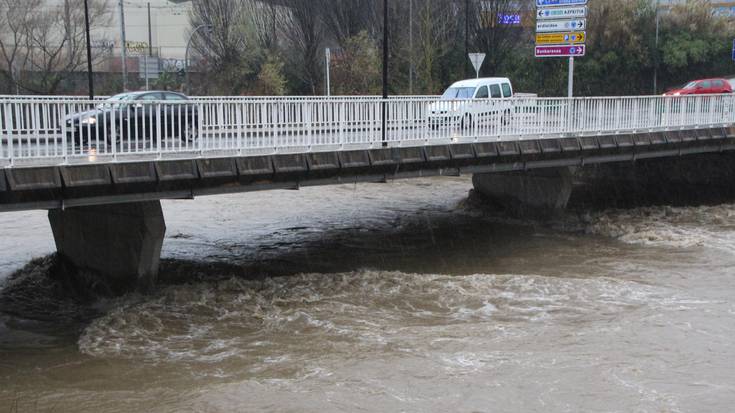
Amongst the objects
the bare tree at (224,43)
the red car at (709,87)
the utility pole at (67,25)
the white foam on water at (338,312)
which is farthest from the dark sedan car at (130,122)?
the bare tree at (224,43)

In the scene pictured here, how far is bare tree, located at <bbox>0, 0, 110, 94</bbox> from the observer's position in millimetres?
42625

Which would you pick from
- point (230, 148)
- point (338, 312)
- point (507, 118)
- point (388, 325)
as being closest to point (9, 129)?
point (230, 148)

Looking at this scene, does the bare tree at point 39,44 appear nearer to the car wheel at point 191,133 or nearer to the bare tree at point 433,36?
the bare tree at point 433,36

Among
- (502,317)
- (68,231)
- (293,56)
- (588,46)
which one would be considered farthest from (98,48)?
(502,317)

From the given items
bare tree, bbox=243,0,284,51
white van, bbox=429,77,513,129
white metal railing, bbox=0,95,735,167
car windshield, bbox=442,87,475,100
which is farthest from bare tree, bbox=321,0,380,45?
white van, bbox=429,77,513,129

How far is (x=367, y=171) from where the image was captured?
15594mm

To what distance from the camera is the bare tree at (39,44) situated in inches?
1678

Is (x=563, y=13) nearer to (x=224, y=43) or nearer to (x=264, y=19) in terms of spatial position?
(x=224, y=43)

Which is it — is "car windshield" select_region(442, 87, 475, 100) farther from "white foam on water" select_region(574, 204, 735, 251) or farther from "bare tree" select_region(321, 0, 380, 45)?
"bare tree" select_region(321, 0, 380, 45)

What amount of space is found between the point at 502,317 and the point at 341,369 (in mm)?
3522

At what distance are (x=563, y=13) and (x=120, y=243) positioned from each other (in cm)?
1606

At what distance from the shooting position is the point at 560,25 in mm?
24969

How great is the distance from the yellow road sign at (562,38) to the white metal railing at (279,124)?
11.1ft

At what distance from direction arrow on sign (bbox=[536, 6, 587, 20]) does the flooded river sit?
22.5 ft
